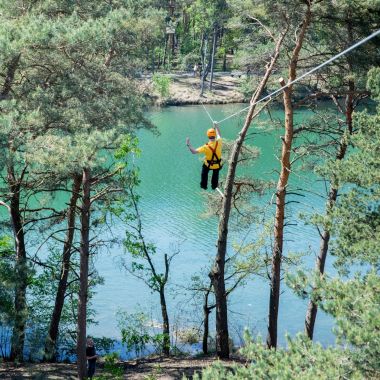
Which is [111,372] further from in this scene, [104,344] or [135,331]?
[104,344]

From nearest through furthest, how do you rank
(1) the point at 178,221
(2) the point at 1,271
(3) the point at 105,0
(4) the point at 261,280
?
(2) the point at 1,271
(3) the point at 105,0
(4) the point at 261,280
(1) the point at 178,221

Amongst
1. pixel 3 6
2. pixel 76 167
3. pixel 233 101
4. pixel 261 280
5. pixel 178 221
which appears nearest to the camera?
pixel 76 167

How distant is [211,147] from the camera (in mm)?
9555

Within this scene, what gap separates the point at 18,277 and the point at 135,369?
11.7 ft

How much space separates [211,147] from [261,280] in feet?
31.9

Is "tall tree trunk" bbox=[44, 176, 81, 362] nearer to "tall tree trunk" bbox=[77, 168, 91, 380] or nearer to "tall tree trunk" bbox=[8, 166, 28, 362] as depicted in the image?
"tall tree trunk" bbox=[8, 166, 28, 362]

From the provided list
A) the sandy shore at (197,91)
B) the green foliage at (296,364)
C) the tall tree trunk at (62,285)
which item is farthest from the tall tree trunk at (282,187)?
the sandy shore at (197,91)

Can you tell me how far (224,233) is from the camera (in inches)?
449

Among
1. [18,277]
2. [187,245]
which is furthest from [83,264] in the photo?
[187,245]

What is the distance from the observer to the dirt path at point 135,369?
11.7 meters

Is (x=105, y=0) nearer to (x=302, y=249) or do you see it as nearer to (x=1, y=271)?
(x=1, y=271)

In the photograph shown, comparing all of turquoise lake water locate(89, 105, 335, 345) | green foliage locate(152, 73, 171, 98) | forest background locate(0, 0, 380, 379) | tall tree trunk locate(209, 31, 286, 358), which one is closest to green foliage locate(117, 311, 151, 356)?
forest background locate(0, 0, 380, 379)

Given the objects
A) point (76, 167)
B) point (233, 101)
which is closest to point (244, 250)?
point (76, 167)

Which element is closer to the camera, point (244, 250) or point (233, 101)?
point (244, 250)
